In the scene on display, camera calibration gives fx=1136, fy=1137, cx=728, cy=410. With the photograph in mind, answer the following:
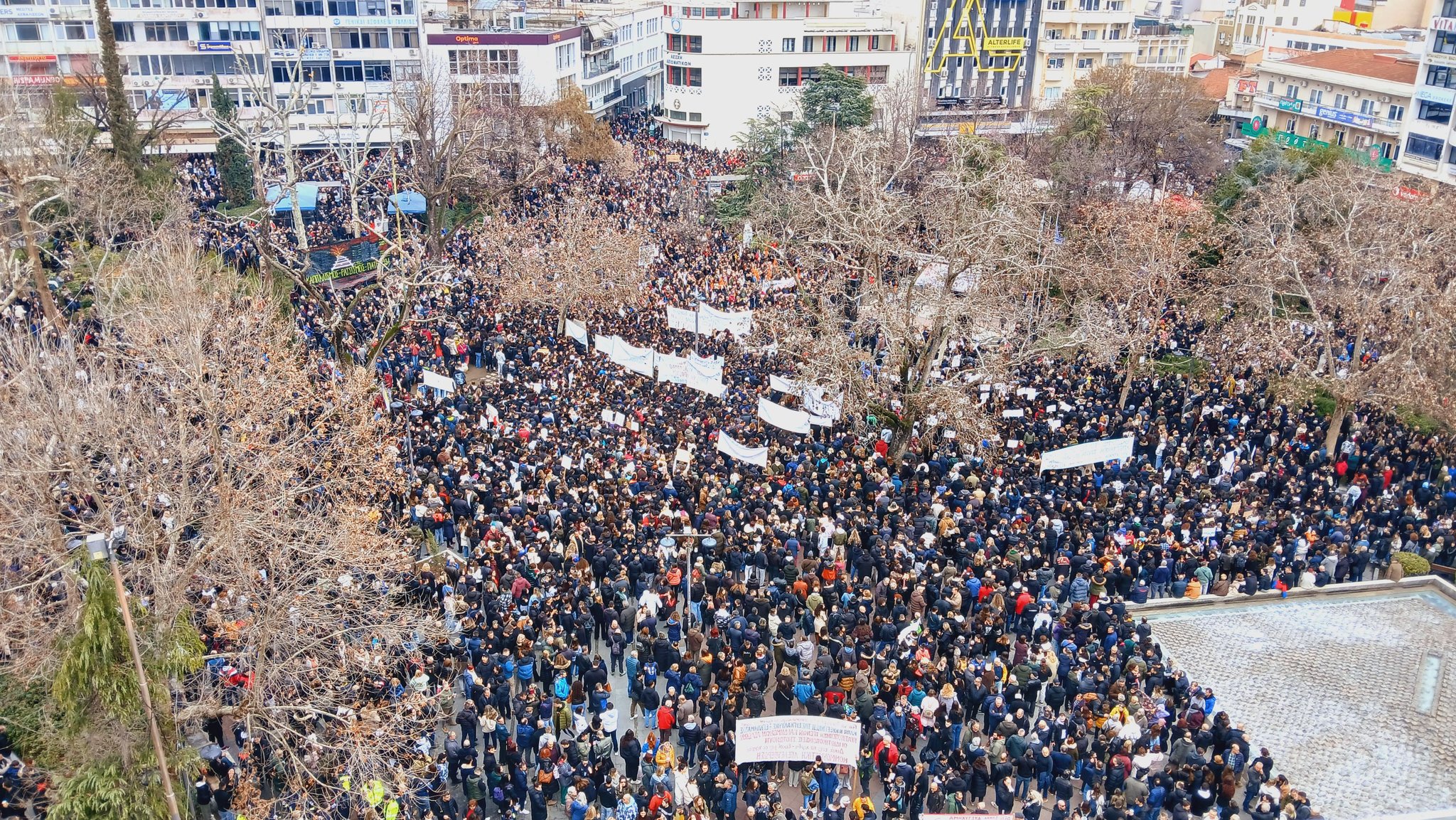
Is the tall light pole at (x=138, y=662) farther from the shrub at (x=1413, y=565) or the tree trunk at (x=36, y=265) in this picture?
the shrub at (x=1413, y=565)

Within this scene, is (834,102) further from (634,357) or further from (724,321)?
(634,357)

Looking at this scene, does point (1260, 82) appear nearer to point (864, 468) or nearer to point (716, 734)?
point (864, 468)

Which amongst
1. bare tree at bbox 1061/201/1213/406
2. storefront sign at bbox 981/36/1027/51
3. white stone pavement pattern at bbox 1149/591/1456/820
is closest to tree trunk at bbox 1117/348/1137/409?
bare tree at bbox 1061/201/1213/406

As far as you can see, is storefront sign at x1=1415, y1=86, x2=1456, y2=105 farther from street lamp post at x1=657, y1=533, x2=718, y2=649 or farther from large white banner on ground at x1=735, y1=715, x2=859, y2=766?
large white banner on ground at x1=735, y1=715, x2=859, y2=766

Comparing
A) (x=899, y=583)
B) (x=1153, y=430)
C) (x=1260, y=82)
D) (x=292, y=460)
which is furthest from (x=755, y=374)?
(x=1260, y=82)

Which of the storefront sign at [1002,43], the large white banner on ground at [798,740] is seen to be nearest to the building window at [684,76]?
the storefront sign at [1002,43]

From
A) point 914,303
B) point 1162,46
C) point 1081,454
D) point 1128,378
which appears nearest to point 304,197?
point 914,303
